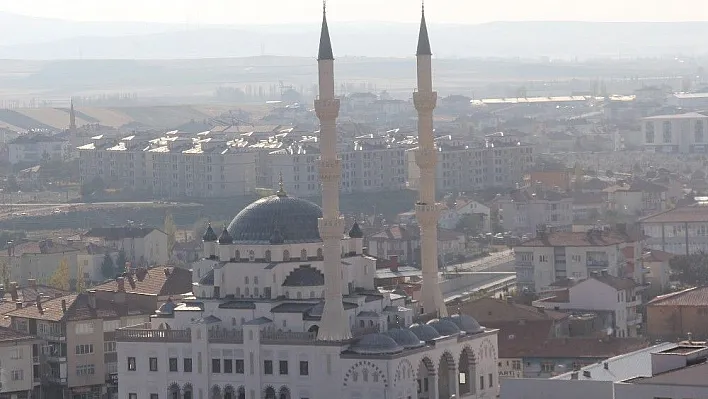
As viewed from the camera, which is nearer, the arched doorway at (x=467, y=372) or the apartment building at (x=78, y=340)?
the arched doorway at (x=467, y=372)

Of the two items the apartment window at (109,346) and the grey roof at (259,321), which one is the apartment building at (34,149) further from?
the grey roof at (259,321)

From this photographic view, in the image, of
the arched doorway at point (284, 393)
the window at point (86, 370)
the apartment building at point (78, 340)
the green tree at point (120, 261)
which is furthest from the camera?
the green tree at point (120, 261)

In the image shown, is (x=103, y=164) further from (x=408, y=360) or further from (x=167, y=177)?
(x=408, y=360)

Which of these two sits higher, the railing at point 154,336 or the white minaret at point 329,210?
the white minaret at point 329,210

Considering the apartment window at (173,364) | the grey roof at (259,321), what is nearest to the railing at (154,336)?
the apartment window at (173,364)

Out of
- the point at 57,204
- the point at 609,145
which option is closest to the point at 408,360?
the point at 57,204

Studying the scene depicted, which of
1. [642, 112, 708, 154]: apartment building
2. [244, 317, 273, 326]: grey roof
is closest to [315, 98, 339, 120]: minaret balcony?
[244, 317, 273, 326]: grey roof

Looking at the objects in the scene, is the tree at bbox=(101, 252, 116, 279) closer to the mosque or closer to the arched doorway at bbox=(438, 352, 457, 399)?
the mosque

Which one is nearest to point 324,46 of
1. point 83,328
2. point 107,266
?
point 83,328
